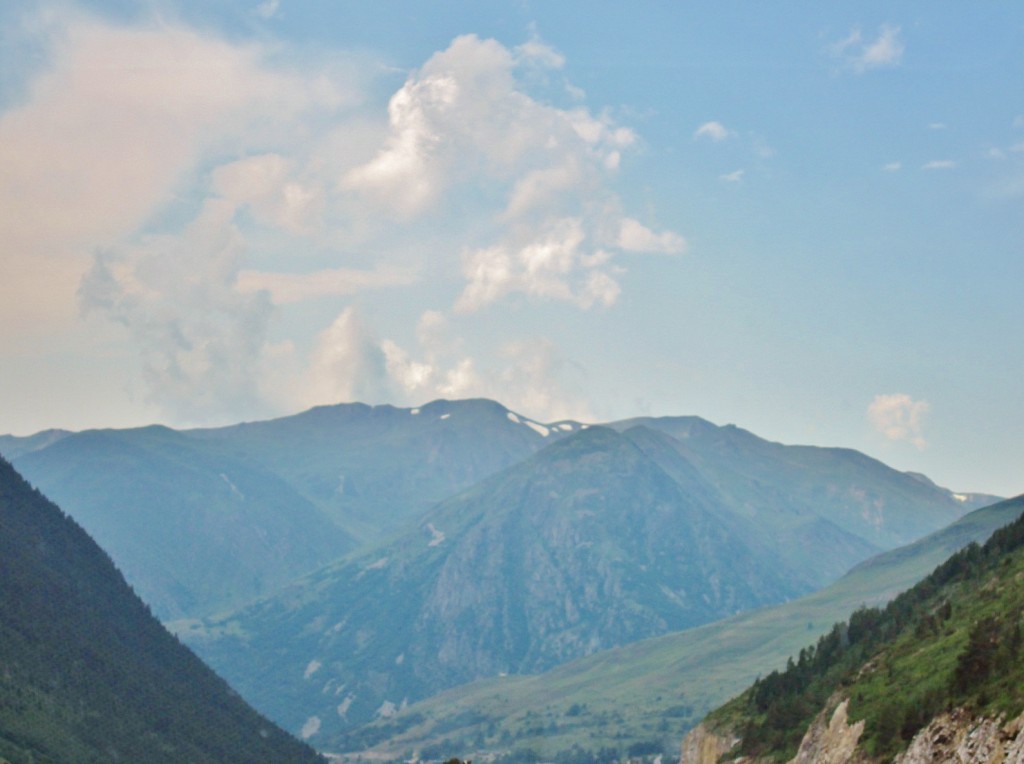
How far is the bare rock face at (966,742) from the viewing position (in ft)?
293

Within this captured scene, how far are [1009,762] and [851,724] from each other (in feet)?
145

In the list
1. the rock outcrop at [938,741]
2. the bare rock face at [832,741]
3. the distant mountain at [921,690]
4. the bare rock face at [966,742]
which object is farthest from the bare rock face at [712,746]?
the bare rock face at [966,742]

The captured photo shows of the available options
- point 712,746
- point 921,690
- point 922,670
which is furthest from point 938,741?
point 712,746

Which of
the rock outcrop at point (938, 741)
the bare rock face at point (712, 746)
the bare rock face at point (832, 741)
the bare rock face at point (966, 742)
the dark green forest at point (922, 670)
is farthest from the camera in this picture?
the bare rock face at point (712, 746)

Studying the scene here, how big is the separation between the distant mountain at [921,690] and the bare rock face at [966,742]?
0.13m

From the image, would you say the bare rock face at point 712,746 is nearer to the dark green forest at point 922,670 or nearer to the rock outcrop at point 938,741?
the dark green forest at point 922,670

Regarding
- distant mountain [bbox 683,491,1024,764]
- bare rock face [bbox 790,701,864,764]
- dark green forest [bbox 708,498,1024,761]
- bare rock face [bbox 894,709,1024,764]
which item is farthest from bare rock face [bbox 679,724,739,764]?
bare rock face [bbox 894,709,1024,764]

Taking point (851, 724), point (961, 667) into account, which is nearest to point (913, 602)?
point (851, 724)

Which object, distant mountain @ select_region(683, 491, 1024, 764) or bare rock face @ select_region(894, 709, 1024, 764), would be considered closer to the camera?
bare rock face @ select_region(894, 709, 1024, 764)

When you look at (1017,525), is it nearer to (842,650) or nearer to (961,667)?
(842,650)

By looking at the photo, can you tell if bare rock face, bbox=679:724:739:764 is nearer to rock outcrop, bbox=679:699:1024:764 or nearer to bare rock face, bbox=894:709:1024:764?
rock outcrop, bbox=679:699:1024:764

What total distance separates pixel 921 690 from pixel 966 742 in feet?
85.2

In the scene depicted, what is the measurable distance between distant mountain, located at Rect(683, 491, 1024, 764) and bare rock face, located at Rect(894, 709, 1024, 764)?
0.41 ft

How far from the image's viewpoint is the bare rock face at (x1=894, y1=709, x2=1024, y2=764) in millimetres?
89312
